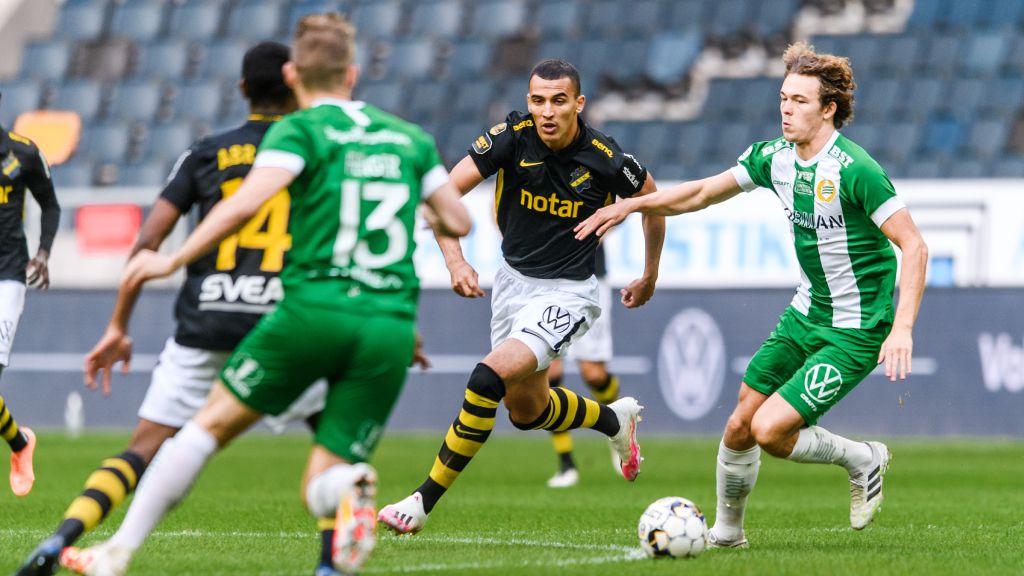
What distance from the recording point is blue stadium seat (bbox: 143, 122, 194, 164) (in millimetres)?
22188

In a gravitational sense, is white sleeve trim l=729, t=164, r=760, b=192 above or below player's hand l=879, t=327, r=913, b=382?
above

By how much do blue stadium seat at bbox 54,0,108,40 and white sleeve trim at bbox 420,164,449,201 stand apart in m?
20.8

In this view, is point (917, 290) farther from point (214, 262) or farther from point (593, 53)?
point (593, 53)

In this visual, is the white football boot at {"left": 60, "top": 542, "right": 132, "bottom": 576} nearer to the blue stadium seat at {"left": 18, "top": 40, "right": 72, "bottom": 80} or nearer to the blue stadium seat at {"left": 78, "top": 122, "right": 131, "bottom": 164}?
the blue stadium seat at {"left": 78, "top": 122, "right": 131, "bottom": 164}

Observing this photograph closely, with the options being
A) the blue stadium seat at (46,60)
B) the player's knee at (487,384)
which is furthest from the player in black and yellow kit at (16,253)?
the blue stadium seat at (46,60)

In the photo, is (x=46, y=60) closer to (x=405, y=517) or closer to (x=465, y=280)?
(x=465, y=280)

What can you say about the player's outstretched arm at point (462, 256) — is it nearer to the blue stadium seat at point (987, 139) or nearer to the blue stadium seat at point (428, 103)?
the blue stadium seat at point (987, 139)

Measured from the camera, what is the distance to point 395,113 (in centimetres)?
2181

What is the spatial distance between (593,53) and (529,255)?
14.2 m

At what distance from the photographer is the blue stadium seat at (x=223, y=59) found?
23250 mm

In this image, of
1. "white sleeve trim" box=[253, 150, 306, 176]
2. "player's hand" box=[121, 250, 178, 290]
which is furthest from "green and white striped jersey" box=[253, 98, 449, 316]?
"player's hand" box=[121, 250, 178, 290]

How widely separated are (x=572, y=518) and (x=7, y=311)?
3.46 meters

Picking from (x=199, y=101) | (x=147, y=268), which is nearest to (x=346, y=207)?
(x=147, y=268)

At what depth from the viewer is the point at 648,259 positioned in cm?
800
